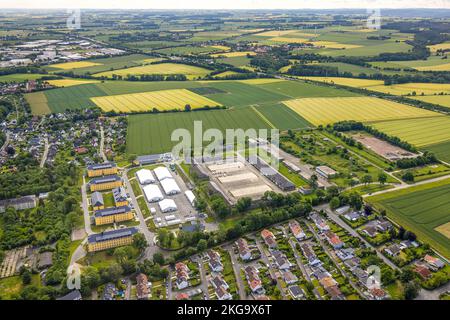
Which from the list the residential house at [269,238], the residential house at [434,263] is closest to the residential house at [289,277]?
the residential house at [269,238]

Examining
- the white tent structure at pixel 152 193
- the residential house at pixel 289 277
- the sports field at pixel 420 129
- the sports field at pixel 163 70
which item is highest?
the sports field at pixel 163 70

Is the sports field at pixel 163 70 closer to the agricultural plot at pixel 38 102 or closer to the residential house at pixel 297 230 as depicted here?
the agricultural plot at pixel 38 102

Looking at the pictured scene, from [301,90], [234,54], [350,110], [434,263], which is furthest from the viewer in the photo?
[234,54]

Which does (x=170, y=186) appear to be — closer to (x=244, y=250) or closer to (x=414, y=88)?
(x=244, y=250)

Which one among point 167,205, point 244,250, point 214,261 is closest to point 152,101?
point 167,205

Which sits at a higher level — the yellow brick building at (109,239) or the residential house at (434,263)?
the yellow brick building at (109,239)

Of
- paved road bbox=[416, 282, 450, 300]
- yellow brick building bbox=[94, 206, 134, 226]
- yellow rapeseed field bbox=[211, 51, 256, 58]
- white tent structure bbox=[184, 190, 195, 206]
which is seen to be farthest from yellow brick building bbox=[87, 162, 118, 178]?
yellow rapeseed field bbox=[211, 51, 256, 58]
